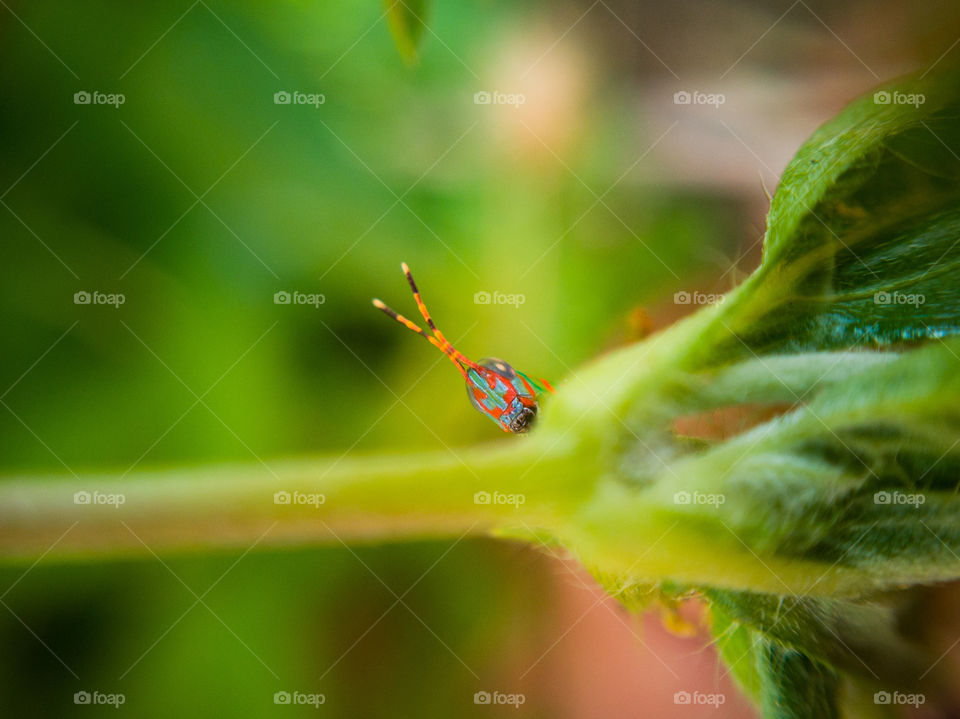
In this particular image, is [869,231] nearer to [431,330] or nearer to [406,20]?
[406,20]

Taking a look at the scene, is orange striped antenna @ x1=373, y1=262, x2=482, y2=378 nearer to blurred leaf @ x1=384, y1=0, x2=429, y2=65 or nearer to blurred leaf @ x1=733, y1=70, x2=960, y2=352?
blurred leaf @ x1=384, y1=0, x2=429, y2=65

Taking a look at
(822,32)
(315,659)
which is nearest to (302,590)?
(315,659)

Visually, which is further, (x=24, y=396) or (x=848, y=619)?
(x=24, y=396)

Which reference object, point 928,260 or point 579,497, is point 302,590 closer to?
point 579,497

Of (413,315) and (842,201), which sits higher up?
(413,315)

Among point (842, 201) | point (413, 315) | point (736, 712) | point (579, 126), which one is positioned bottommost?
point (736, 712)

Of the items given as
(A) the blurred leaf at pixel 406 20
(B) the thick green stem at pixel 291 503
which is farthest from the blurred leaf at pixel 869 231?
(A) the blurred leaf at pixel 406 20
